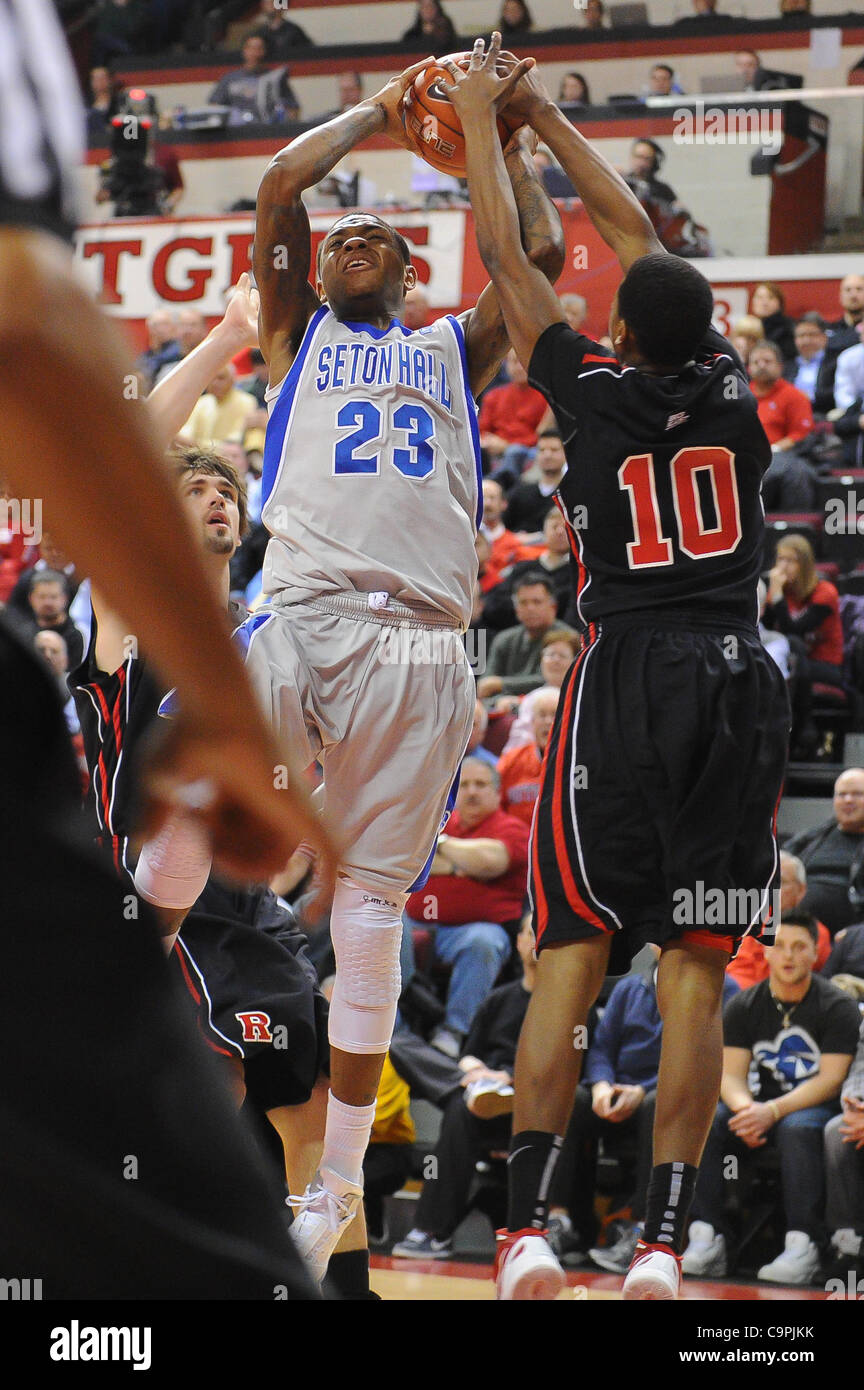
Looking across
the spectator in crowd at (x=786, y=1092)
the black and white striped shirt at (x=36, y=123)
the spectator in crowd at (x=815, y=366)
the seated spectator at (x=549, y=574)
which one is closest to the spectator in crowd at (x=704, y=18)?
the spectator in crowd at (x=815, y=366)

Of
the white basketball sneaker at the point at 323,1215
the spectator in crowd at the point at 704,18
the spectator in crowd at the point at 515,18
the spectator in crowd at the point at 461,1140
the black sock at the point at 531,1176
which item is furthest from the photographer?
the spectator in crowd at the point at 515,18

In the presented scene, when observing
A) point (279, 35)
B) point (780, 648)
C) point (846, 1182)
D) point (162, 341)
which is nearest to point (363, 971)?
point (846, 1182)

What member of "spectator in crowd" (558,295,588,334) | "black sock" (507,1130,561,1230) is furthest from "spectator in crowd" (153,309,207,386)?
"black sock" (507,1130,561,1230)

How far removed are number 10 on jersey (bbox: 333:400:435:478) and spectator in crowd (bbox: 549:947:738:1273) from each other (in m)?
2.90

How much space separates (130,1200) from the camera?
60.1 inches

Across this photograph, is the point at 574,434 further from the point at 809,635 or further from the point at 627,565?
the point at 809,635

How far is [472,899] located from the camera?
25.8 ft

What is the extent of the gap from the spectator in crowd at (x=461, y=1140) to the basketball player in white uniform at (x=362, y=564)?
2.45 metres

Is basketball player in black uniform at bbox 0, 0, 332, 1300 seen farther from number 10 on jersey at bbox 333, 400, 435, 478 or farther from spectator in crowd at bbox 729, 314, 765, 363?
spectator in crowd at bbox 729, 314, 765, 363

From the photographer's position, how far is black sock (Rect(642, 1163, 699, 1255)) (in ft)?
12.8

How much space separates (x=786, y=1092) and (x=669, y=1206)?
2.94m

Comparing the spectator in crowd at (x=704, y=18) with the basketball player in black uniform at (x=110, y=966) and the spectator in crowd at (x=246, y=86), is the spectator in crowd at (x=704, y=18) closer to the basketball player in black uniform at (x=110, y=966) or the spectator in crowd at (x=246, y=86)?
the spectator in crowd at (x=246, y=86)

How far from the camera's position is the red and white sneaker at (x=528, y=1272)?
12.3 ft

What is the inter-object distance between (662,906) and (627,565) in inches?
33.4
